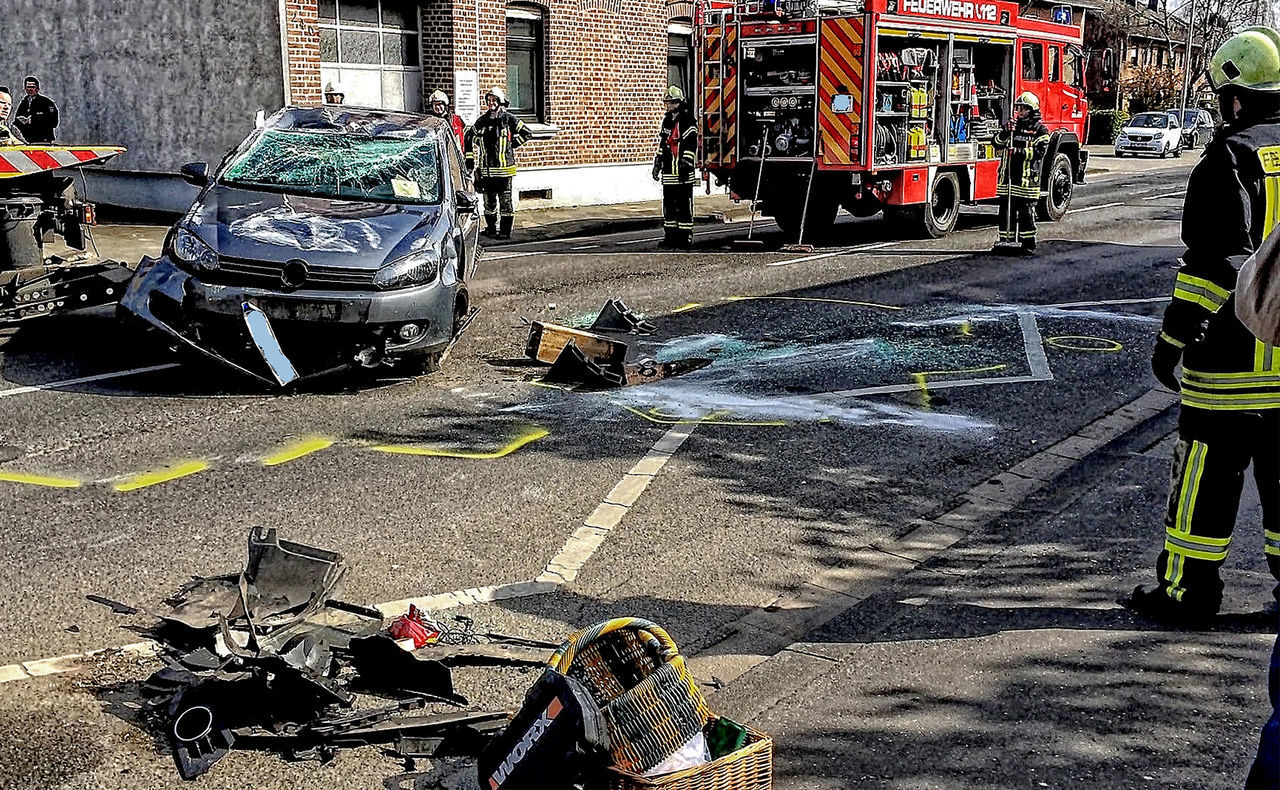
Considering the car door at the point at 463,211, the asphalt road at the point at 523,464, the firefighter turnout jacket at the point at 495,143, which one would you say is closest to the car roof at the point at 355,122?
the car door at the point at 463,211

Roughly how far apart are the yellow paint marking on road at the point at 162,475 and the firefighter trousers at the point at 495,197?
10543 millimetres

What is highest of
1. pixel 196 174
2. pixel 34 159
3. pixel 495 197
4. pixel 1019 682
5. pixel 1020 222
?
pixel 34 159

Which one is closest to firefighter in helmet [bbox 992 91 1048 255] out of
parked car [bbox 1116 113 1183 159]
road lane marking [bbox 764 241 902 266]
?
road lane marking [bbox 764 241 902 266]

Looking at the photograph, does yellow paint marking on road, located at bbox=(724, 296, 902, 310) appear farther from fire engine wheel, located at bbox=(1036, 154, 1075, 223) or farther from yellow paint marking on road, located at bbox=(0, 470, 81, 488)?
fire engine wheel, located at bbox=(1036, 154, 1075, 223)

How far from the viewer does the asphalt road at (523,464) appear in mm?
4836

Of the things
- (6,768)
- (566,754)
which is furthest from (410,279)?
(566,754)

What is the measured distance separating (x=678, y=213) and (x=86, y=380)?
864 cm

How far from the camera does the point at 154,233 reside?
17016 mm

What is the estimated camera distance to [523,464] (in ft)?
22.1

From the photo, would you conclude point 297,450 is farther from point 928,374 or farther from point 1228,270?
point 1228,270

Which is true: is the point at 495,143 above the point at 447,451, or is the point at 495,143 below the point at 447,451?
above

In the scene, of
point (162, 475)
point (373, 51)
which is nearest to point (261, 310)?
point (162, 475)

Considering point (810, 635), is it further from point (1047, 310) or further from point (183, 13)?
point (183, 13)

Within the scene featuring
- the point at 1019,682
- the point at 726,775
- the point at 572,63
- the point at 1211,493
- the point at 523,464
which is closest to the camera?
the point at 726,775
